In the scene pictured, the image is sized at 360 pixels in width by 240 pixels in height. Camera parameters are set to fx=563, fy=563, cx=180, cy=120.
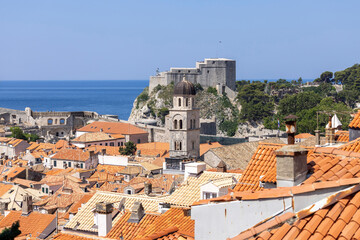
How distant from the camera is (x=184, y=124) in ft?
133

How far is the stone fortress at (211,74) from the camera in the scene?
2940 inches

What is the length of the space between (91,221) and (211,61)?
63806 mm

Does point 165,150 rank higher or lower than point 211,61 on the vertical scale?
lower

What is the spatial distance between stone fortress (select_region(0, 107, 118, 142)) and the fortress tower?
96.2ft

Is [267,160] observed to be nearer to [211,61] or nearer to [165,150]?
[165,150]

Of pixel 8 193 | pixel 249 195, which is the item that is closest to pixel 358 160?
pixel 249 195

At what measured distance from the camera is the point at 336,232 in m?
4.01

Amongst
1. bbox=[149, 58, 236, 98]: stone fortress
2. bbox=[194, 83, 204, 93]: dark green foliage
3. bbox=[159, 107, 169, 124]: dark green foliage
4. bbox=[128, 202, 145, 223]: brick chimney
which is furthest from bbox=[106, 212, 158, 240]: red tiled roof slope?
bbox=[149, 58, 236, 98]: stone fortress

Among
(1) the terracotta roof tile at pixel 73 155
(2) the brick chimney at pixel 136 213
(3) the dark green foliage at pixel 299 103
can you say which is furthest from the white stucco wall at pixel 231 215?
(3) the dark green foliage at pixel 299 103

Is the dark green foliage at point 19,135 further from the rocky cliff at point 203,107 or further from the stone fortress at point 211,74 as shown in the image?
the stone fortress at point 211,74

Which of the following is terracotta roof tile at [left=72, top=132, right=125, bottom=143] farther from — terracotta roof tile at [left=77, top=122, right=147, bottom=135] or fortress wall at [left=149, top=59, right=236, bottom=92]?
fortress wall at [left=149, top=59, right=236, bottom=92]

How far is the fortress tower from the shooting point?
4006 centimetres

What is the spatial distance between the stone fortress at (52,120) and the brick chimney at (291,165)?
212 feet

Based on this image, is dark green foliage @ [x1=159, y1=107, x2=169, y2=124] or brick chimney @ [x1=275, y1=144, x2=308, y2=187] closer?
brick chimney @ [x1=275, y1=144, x2=308, y2=187]
